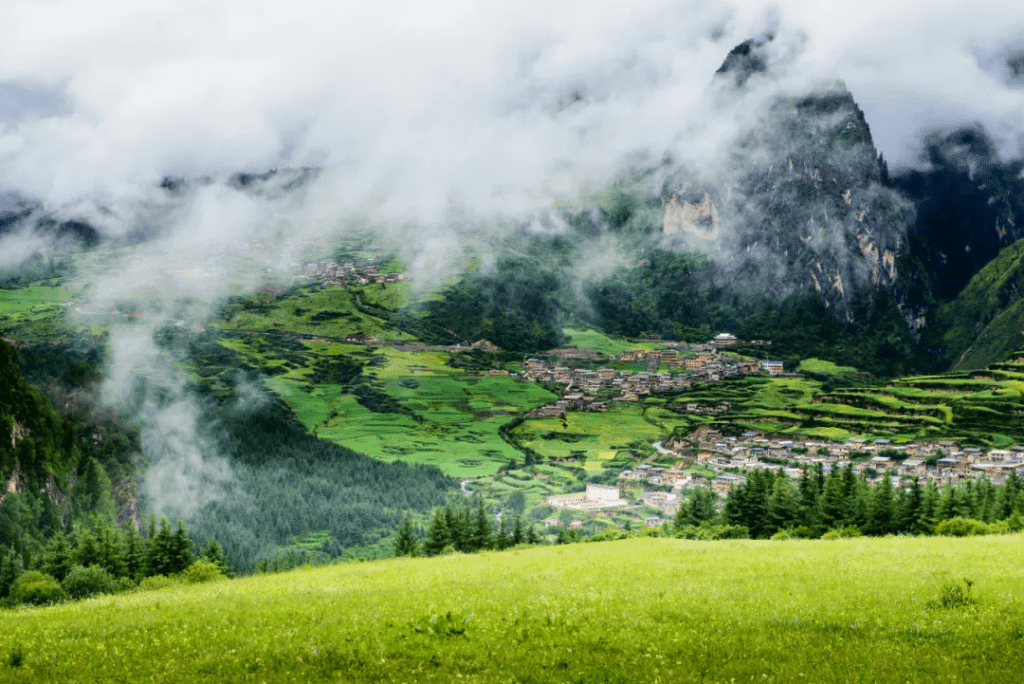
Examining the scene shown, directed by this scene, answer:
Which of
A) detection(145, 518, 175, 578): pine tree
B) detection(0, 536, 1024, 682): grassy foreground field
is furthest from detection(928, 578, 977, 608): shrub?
detection(145, 518, 175, 578): pine tree

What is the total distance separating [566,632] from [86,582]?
78.3m

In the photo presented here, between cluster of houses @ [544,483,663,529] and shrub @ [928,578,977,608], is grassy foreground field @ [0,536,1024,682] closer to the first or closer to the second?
shrub @ [928,578,977,608]

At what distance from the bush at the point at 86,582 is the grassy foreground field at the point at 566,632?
60.2 m

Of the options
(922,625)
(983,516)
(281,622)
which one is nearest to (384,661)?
(281,622)

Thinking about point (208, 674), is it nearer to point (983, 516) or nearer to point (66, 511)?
point (983, 516)

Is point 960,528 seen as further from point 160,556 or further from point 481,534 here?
point 160,556

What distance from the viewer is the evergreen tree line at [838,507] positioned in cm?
7450

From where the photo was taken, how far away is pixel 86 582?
3046 inches

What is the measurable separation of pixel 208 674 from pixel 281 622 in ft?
14.0

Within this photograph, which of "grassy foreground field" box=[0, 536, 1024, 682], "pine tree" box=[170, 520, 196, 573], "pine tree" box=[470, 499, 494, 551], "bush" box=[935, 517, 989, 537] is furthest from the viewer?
"pine tree" box=[470, 499, 494, 551]

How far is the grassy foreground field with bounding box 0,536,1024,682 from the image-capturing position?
1580cm

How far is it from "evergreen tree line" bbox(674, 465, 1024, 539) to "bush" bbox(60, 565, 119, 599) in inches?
2480

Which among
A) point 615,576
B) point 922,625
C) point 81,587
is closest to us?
point 922,625

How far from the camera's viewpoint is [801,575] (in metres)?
26.7
